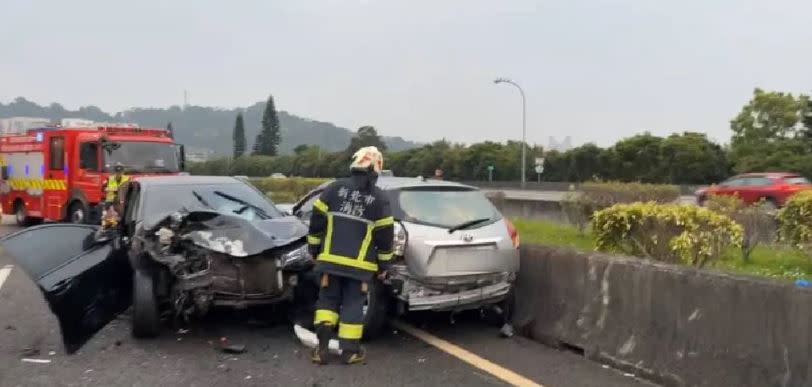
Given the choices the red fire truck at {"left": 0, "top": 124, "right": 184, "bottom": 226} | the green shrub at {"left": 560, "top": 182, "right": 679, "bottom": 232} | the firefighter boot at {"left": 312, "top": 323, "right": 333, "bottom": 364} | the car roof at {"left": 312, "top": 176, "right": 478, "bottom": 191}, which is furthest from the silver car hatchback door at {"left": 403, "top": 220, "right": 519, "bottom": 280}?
the red fire truck at {"left": 0, "top": 124, "right": 184, "bottom": 226}

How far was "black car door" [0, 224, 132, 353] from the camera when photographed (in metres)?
6.15

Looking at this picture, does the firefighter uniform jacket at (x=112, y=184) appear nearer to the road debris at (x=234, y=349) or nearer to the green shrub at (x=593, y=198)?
the road debris at (x=234, y=349)

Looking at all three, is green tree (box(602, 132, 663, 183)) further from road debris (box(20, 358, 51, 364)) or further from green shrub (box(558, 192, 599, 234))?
road debris (box(20, 358, 51, 364))

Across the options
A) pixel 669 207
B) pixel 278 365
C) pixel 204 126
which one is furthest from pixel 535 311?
pixel 204 126

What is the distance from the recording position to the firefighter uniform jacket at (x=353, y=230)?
19.1 feet

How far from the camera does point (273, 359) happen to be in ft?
19.8

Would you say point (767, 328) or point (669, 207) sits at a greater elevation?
point (669, 207)

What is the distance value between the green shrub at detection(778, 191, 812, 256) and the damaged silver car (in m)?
5.52

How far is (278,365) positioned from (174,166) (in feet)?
41.1

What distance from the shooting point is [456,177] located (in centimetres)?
6297

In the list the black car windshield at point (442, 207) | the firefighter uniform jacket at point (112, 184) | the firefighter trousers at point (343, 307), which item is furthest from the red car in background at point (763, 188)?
the firefighter trousers at point (343, 307)

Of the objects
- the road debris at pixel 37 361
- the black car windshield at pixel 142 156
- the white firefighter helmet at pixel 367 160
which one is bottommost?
the road debris at pixel 37 361

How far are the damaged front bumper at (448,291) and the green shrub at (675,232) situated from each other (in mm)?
3020

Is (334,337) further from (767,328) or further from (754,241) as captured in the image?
(754,241)
